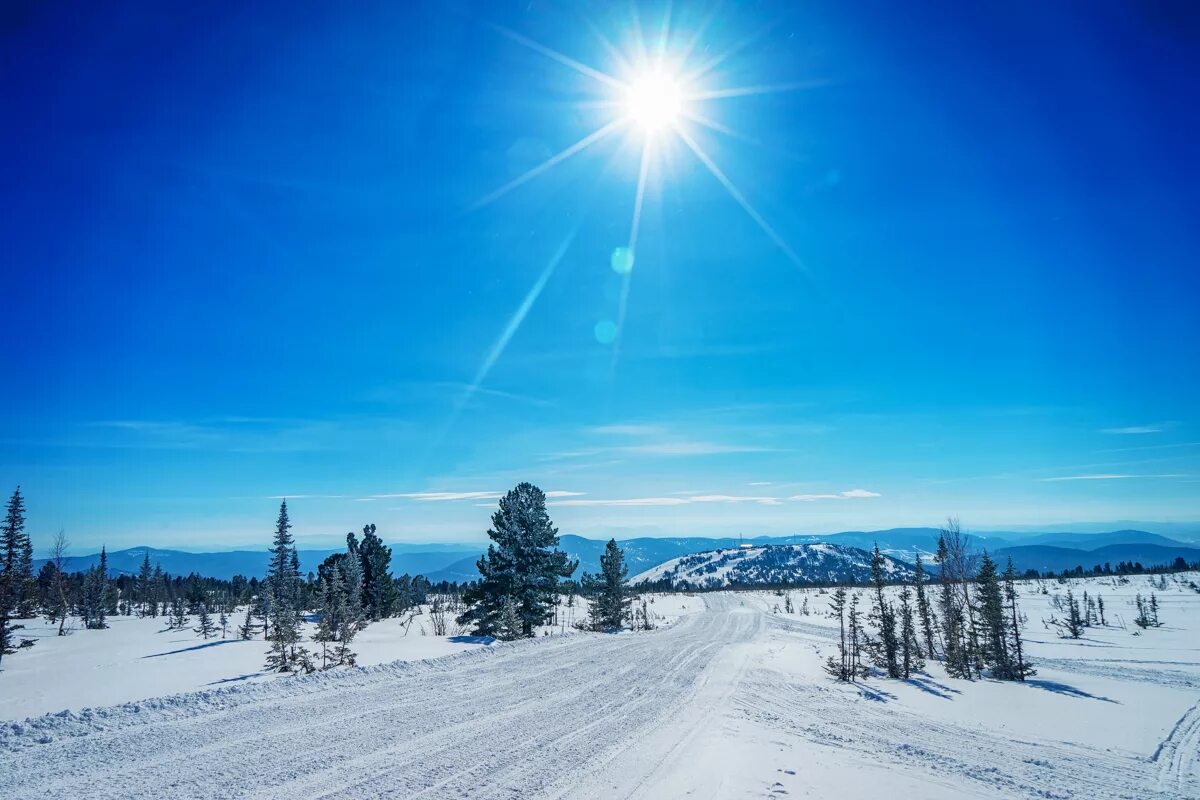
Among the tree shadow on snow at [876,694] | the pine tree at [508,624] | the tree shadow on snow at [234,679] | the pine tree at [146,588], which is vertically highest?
the tree shadow on snow at [234,679]

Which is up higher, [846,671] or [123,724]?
[123,724]

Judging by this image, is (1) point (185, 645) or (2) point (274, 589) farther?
(2) point (274, 589)

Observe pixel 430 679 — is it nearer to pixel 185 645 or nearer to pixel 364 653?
pixel 364 653

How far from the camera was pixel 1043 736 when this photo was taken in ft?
46.9

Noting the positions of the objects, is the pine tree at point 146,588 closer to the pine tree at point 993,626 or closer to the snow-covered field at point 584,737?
the snow-covered field at point 584,737

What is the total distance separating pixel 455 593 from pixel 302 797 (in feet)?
267

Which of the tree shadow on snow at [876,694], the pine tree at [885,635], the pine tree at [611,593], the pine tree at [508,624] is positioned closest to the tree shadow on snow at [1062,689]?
→ the pine tree at [885,635]

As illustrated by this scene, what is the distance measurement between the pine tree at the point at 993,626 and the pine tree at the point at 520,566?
23.8 m

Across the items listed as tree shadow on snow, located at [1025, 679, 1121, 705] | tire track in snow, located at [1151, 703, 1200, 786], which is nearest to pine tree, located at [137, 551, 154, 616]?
tree shadow on snow, located at [1025, 679, 1121, 705]

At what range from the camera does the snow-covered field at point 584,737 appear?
325 inches

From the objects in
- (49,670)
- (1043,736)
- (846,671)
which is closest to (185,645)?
(49,670)

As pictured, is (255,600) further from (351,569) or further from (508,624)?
(508,624)

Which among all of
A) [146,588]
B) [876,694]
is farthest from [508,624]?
[146,588]

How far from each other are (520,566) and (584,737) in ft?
66.7
